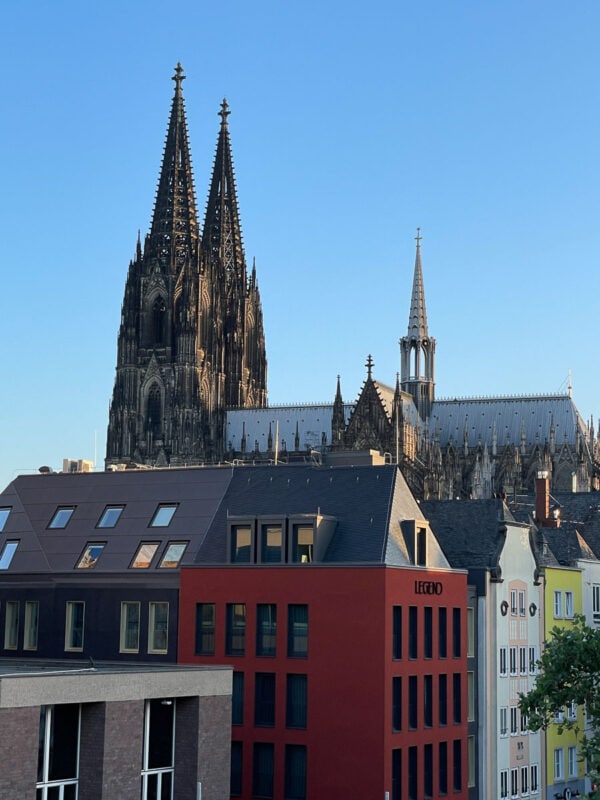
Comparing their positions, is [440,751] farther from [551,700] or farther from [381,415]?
[381,415]

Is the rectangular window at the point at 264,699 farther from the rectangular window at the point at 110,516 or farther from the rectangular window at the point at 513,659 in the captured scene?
the rectangular window at the point at 513,659

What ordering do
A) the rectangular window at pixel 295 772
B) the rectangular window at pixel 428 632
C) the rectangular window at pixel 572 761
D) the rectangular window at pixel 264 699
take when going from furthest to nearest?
1. the rectangular window at pixel 572 761
2. the rectangular window at pixel 428 632
3. the rectangular window at pixel 264 699
4. the rectangular window at pixel 295 772

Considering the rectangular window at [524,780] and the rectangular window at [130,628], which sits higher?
the rectangular window at [130,628]

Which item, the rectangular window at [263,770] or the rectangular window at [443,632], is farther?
the rectangular window at [443,632]

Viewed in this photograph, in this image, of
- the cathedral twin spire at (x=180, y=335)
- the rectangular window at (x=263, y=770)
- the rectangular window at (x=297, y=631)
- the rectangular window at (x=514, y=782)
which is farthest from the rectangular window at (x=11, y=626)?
the cathedral twin spire at (x=180, y=335)

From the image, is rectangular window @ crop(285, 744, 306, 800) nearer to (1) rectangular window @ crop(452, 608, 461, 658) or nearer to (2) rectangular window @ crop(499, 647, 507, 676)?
(1) rectangular window @ crop(452, 608, 461, 658)

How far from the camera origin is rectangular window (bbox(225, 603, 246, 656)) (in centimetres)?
4397

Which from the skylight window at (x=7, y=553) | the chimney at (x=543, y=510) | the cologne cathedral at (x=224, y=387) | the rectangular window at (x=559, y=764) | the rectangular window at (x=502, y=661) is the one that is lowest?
the rectangular window at (x=559, y=764)

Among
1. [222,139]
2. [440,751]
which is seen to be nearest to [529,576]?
[440,751]

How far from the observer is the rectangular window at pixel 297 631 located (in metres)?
42.9

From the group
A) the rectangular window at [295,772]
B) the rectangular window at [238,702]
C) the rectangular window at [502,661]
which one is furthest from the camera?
the rectangular window at [502,661]

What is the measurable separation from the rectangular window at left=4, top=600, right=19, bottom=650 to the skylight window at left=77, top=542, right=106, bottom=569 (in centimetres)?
275

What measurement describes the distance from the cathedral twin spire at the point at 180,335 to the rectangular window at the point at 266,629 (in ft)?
313

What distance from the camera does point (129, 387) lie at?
5679 inches
